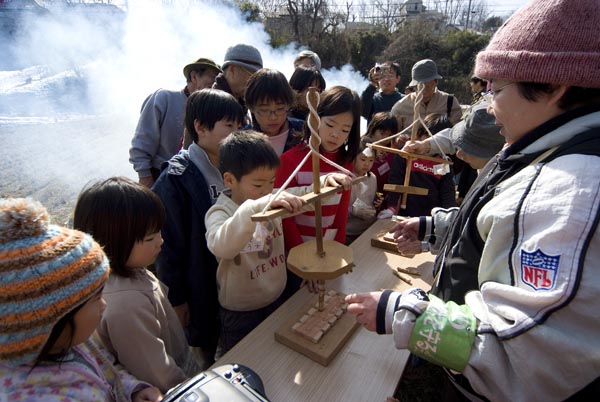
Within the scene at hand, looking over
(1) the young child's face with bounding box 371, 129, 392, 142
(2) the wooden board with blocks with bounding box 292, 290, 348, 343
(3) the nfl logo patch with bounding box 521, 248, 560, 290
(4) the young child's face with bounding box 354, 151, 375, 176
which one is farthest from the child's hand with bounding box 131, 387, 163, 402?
(1) the young child's face with bounding box 371, 129, 392, 142

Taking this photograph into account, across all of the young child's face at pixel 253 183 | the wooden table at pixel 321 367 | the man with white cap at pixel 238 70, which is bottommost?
the wooden table at pixel 321 367

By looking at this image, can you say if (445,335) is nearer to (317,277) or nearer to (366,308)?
(366,308)

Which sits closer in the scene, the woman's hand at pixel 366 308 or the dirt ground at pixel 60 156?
the woman's hand at pixel 366 308

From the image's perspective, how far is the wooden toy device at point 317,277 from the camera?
113cm

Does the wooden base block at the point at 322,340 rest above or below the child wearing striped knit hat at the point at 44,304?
below

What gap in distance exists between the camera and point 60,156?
816 cm

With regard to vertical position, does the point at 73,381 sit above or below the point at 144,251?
below

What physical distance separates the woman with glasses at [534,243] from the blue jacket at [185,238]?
1010 millimetres

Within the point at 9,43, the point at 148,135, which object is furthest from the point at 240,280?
the point at 9,43

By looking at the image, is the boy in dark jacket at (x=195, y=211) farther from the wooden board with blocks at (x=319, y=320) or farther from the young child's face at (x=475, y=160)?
the young child's face at (x=475, y=160)

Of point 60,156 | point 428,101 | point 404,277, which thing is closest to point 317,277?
point 404,277

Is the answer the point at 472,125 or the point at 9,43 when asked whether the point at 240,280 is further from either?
the point at 9,43

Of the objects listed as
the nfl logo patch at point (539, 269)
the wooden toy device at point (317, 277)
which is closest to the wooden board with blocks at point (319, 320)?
the wooden toy device at point (317, 277)

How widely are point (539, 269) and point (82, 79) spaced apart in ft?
49.3
